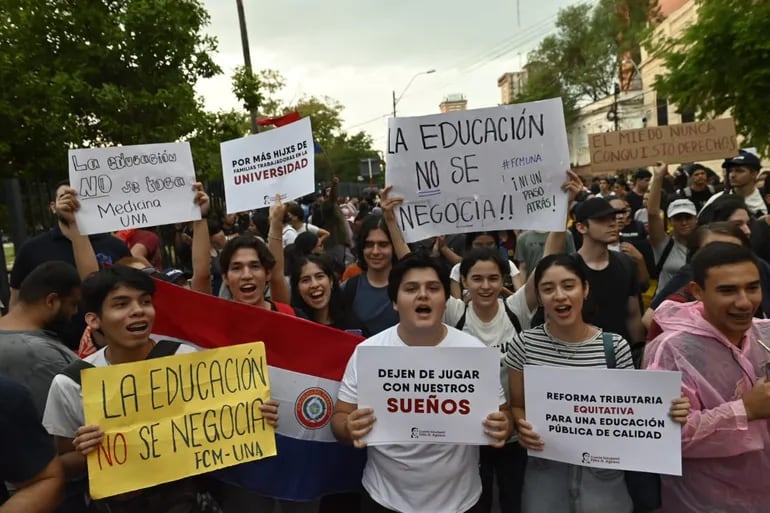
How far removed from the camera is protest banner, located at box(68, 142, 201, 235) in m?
3.84

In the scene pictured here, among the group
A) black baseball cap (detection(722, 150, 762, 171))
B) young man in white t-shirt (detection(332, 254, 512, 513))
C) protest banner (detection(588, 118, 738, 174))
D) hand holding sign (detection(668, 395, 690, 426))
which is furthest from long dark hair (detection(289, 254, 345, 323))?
black baseball cap (detection(722, 150, 762, 171))

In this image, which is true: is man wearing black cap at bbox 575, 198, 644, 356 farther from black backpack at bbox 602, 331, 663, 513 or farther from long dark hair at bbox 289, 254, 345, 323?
long dark hair at bbox 289, 254, 345, 323

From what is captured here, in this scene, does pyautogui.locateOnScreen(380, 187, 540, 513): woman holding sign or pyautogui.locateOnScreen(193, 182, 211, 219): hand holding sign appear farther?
pyautogui.locateOnScreen(193, 182, 211, 219): hand holding sign

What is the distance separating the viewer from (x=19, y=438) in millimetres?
1838

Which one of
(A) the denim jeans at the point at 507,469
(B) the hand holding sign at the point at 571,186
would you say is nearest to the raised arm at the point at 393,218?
(B) the hand holding sign at the point at 571,186

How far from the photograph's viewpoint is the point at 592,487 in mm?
2553

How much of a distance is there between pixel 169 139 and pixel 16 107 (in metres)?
2.33

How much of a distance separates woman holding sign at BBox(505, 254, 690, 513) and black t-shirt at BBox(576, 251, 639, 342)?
103 centimetres

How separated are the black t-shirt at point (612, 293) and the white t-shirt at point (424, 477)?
1492 millimetres

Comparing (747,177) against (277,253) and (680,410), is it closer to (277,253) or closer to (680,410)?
(680,410)

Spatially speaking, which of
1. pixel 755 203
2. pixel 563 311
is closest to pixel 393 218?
pixel 563 311

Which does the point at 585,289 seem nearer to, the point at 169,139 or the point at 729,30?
the point at 169,139

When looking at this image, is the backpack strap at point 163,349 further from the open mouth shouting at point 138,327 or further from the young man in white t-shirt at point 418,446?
the young man in white t-shirt at point 418,446

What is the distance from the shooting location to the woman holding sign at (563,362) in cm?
254
